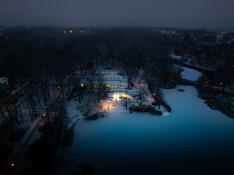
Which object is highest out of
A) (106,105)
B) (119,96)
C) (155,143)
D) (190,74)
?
(190,74)

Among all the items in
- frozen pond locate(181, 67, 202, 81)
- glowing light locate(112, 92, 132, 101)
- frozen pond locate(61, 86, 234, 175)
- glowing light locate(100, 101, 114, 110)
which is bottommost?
frozen pond locate(61, 86, 234, 175)

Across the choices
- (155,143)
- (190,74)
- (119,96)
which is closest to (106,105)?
(119,96)

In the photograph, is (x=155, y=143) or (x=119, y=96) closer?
(x=155, y=143)

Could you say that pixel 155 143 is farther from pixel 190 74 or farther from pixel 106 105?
pixel 190 74

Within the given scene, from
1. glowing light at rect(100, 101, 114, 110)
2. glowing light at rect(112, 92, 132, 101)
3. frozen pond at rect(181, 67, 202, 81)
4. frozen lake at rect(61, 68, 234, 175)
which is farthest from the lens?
frozen pond at rect(181, 67, 202, 81)

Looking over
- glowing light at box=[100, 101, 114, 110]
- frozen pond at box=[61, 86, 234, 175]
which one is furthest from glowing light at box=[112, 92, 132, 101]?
frozen pond at box=[61, 86, 234, 175]

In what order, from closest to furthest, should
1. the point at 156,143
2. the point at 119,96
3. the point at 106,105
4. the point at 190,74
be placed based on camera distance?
the point at 156,143, the point at 106,105, the point at 119,96, the point at 190,74

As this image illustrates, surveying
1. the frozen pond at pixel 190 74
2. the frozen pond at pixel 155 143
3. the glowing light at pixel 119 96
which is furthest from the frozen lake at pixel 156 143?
the frozen pond at pixel 190 74

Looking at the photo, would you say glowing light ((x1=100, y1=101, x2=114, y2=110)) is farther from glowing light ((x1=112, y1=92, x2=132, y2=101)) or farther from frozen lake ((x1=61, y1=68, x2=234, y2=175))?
glowing light ((x1=112, y1=92, x2=132, y2=101))

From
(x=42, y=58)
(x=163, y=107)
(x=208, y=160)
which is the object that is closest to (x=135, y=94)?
(x=163, y=107)
